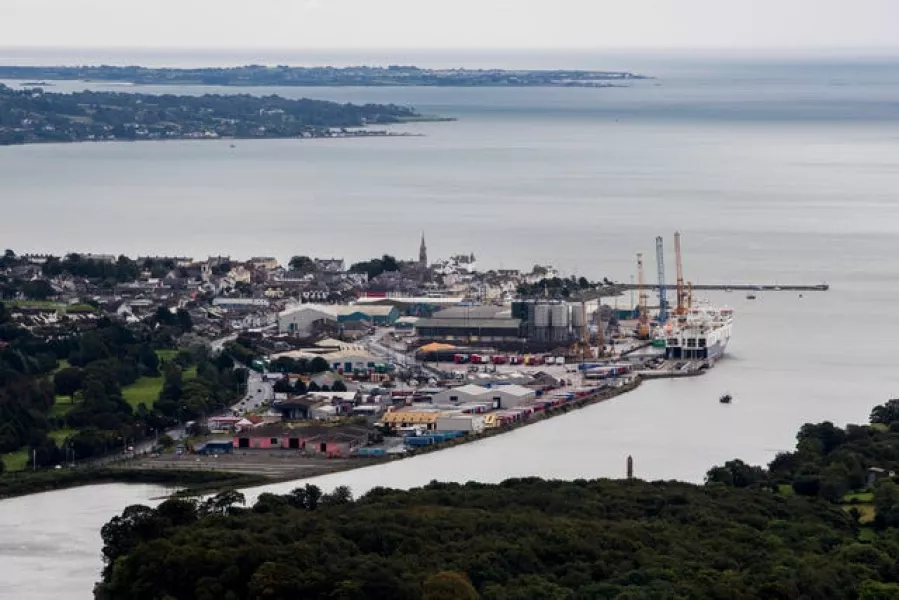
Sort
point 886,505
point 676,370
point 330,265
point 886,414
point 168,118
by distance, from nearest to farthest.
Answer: point 886,505, point 886,414, point 676,370, point 330,265, point 168,118

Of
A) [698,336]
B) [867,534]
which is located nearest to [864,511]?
[867,534]

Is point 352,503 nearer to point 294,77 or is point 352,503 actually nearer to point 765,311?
point 765,311

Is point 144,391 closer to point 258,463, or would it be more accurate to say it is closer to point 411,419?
point 411,419

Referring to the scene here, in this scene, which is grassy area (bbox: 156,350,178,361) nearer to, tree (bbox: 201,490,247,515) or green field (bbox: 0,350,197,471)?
green field (bbox: 0,350,197,471)

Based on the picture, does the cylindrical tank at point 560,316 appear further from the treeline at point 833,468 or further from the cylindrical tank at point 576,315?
the treeline at point 833,468

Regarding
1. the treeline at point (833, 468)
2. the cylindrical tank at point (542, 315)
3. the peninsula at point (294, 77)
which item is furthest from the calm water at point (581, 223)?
the peninsula at point (294, 77)

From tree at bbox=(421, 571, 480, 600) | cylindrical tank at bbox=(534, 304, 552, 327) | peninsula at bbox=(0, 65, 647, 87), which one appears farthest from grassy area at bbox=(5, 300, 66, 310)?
peninsula at bbox=(0, 65, 647, 87)
